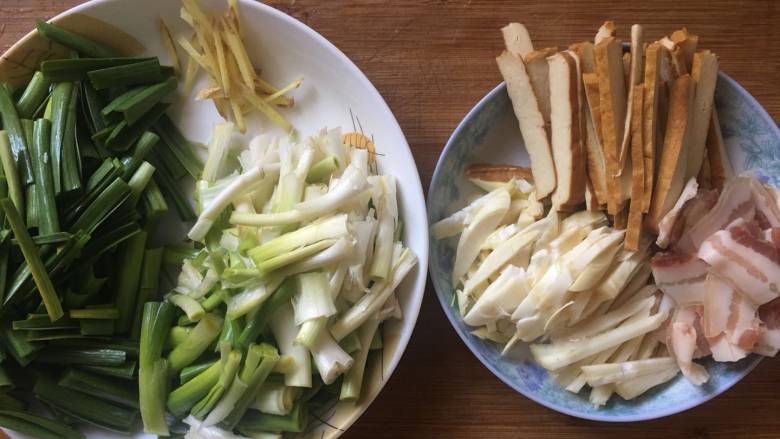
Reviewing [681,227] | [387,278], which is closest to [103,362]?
[387,278]

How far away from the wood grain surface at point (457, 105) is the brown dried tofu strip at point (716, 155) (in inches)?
12.7

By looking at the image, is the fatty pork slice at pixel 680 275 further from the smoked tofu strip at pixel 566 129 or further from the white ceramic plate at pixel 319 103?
the white ceramic plate at pixel 319 103

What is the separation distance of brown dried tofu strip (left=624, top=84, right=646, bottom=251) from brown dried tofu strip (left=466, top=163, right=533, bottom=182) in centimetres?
29

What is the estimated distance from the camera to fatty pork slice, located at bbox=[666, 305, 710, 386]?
63.2 inches

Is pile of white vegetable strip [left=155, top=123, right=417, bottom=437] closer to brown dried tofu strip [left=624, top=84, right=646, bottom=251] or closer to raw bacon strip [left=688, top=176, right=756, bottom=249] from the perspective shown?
brown dried tofu strip [left=624, top=84, right=646, bottom=251]

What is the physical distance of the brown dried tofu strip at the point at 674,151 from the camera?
156 cm

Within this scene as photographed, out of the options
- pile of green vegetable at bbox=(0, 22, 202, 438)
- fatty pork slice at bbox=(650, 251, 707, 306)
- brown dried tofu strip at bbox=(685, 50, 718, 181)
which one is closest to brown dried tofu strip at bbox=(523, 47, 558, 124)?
brown dried tofu strip at bbox=(685, 50, 718, 181)

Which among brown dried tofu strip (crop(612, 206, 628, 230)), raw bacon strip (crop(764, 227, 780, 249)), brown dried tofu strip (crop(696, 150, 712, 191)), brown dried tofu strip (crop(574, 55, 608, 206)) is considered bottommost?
raw bacon strip (crop(764, 227, 780, 249))

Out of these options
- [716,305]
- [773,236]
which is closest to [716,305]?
[716,305]

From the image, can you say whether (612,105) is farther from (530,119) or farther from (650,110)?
(530,119)

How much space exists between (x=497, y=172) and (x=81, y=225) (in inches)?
43.2

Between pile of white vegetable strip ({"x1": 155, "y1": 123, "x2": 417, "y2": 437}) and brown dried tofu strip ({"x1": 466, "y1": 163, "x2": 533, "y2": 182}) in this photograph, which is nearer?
pile of white vegetable strip ({"x1": 155, "y1": 123, "x2": 417, "y2": 437})

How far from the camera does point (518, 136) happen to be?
1799mm

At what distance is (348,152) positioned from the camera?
1.68m
